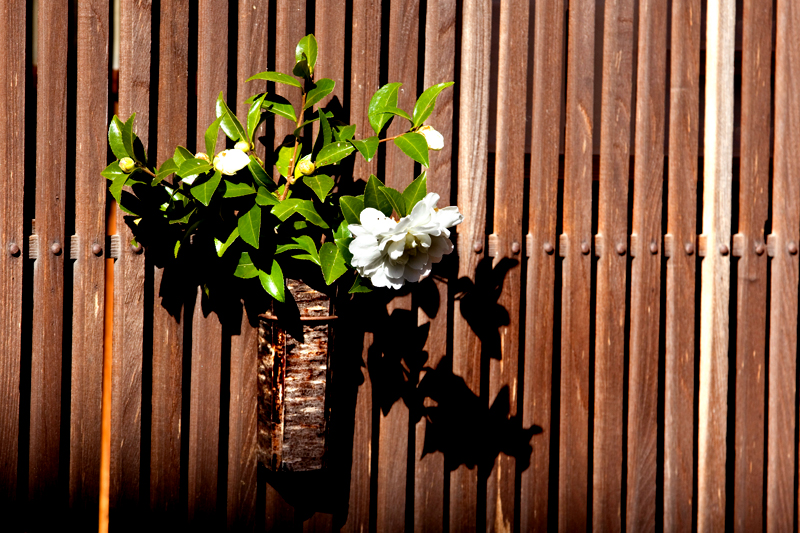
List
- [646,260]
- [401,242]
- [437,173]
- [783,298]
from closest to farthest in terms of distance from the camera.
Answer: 1. [401,242]
2. [437,173]
3. [646,260]
4. [783,298]

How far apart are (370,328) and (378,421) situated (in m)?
0.32

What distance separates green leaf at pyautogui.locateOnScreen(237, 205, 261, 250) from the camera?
1.56 m

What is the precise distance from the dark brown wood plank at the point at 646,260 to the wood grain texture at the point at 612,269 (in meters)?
0.04

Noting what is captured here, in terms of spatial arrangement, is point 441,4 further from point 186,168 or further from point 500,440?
point 500,440

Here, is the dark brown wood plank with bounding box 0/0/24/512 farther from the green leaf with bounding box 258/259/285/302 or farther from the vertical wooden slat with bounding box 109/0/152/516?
the green leaf with bounding box 258/259/285/302

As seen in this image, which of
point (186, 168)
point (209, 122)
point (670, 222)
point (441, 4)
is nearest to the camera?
point (186, 168)

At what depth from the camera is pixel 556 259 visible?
2.14 meters

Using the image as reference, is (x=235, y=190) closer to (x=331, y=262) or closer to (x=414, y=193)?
(x=331, y=262)

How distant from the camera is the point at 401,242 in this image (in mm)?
1451

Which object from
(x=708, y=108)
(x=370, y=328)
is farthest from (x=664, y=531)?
(x=708, y=108)

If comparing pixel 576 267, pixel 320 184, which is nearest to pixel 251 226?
pixel 320 184

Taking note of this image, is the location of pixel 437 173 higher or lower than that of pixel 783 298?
higher

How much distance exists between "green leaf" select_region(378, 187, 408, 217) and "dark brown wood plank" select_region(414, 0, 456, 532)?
0.39 metres

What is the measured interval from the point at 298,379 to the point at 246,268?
348mm
